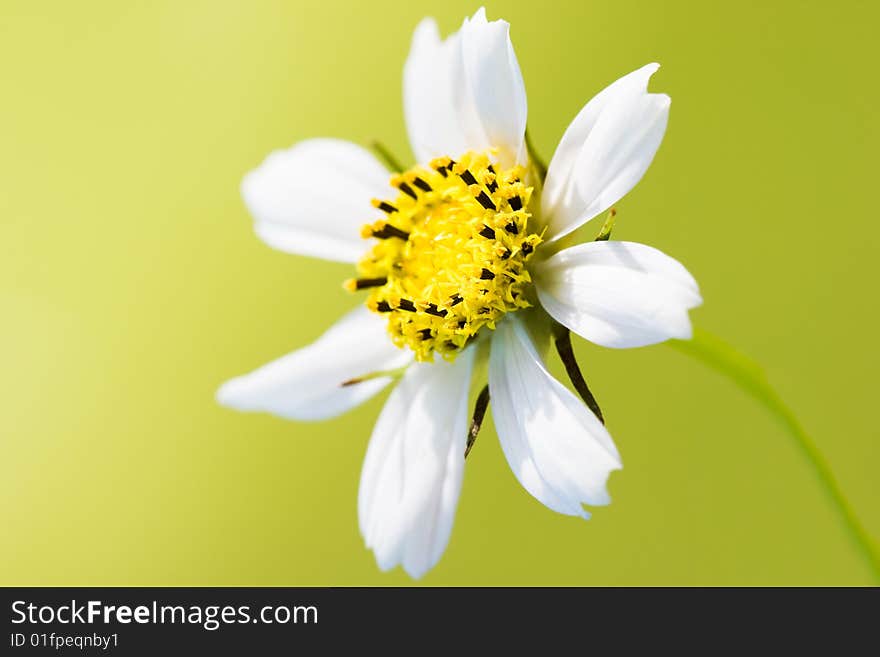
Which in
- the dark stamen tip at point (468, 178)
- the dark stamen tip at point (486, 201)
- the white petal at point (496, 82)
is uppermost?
the white petal at point (496, 82)

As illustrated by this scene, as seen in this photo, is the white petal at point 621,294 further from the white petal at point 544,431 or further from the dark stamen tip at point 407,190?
the dark stamen tip at point 407,190

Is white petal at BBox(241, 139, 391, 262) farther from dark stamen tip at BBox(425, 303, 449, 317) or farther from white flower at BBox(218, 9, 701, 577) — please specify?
dark stamen tip at BBox(425, 303, 449, 317)

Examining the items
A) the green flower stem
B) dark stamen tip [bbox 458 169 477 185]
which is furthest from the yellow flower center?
the green flower stem

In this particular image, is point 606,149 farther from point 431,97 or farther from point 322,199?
point 322,199

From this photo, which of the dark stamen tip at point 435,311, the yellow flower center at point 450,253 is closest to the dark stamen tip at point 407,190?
the yellow flower center at point 450,253

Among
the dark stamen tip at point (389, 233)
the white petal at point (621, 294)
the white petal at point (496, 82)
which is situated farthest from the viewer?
the dark stamen tip at point (389, 233)

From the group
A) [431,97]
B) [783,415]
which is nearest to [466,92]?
[431,97]
